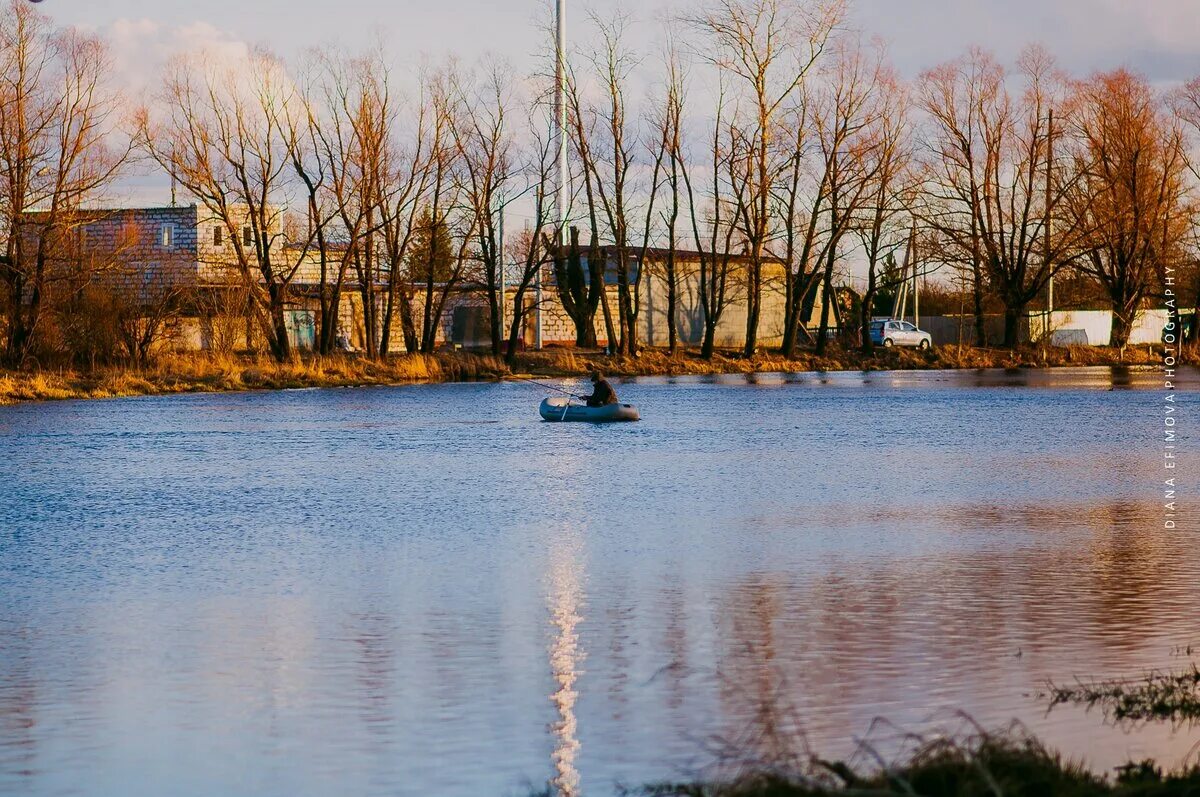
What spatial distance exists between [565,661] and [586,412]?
28012 millimetres

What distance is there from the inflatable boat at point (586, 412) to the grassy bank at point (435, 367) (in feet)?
57.2

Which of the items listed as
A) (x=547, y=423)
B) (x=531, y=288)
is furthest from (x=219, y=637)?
(x=531, y=288)

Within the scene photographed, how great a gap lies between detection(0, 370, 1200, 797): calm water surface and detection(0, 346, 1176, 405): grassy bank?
20550 mm

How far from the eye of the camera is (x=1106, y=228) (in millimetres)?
73875

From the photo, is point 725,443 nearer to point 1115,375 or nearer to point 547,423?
point 547,423

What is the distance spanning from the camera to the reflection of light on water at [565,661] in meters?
8.92

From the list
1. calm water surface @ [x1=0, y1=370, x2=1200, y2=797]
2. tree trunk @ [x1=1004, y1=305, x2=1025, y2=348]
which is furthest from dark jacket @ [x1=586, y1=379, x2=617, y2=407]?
tree trunk @ [x1=1004, y1=305, x2=1025, y2=348]

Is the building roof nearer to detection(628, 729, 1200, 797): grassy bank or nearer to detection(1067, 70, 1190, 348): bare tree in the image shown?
detection(1067, 70, 1190, 348): bare tree

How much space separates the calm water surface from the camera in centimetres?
957

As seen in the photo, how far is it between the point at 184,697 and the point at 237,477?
55.9 ft

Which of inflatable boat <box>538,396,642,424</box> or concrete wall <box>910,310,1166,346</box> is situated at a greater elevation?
concrete wall <box>910,310,1166,346</box>

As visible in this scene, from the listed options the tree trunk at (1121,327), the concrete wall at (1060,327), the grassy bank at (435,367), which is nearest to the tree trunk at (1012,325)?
the grassy bank at (435,367)

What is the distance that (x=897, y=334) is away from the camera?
81.9m

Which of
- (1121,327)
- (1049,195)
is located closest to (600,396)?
(1049,195)
